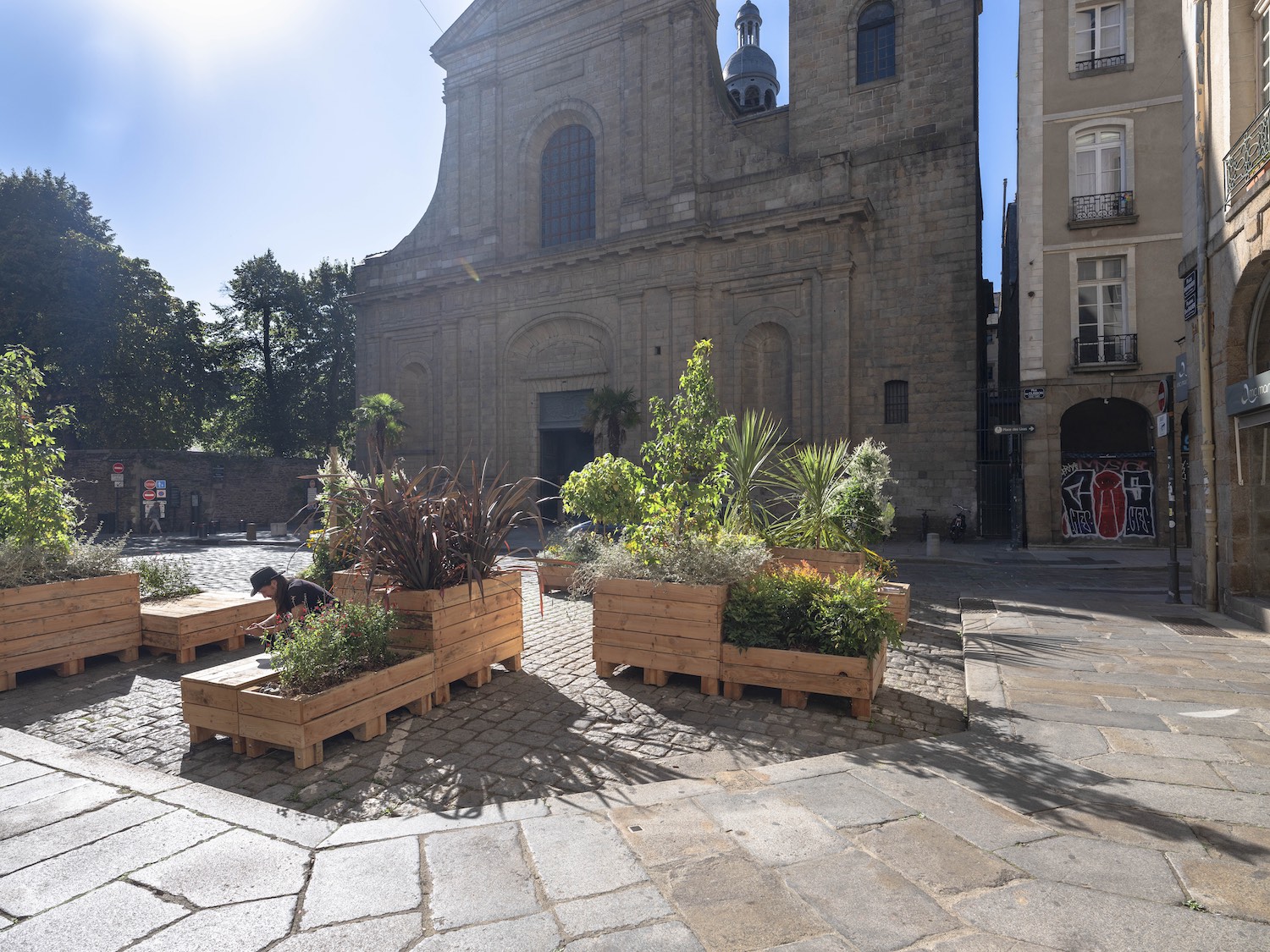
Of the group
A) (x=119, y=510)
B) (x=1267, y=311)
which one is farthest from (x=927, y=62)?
(x=119, y=510)

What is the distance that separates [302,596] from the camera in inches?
230

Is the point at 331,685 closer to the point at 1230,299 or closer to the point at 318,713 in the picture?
the point at 318,713

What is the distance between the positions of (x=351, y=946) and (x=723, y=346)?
21.2 metres

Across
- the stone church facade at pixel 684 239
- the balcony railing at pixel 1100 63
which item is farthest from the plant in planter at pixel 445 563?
the balcony railing at pixel 1100 63

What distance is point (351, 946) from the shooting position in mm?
2355

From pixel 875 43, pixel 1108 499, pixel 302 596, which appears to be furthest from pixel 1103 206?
pixel 302 596

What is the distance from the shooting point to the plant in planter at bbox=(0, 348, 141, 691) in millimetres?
5902

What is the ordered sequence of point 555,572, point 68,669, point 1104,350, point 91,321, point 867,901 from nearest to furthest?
point 867,901 → point 68,669 → point 555,572 → point 1104,350 → point 91,321

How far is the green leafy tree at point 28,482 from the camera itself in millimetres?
6480

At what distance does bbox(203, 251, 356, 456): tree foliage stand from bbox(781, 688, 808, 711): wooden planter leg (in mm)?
39280

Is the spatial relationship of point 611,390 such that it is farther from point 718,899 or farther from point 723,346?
point 718,899

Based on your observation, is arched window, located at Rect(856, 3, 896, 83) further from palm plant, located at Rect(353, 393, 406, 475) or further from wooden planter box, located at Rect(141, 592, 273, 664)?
wooden planter box, located at Rect(141, 592, 273, 664)

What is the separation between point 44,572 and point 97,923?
5118mm

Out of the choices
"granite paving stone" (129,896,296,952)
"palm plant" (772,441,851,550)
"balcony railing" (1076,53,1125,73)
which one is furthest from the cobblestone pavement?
"balcony railing" (1076,53,1125,73)
